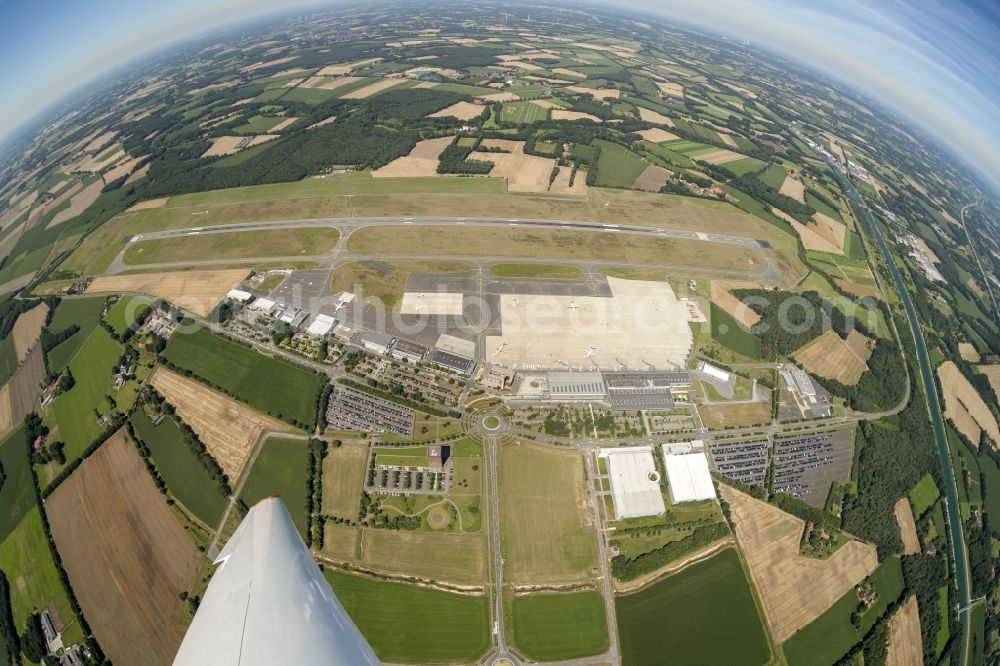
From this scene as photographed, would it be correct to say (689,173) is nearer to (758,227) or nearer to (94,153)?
(758,227)

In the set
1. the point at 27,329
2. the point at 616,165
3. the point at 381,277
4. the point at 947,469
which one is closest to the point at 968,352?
the point at 947,469

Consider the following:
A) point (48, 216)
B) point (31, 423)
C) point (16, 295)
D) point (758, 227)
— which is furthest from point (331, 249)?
point (758, 227)

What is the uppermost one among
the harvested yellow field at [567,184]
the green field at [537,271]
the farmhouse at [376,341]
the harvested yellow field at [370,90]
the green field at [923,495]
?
the harvested yellow field at [370,90]

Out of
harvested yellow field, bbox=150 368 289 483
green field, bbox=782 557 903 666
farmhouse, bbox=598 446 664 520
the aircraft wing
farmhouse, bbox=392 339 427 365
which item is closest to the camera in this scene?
the aircraft wing

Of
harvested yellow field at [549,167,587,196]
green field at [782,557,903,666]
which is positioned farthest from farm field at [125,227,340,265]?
green field at [782,557,903,666]

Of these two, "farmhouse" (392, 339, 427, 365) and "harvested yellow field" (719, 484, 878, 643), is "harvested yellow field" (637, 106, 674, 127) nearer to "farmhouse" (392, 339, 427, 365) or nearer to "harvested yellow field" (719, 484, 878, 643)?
"farmhouse" (392, 339, 427, 365)

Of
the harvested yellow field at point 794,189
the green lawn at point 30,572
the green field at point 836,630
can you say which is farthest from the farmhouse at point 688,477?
the harvested yellow field at point 794,189

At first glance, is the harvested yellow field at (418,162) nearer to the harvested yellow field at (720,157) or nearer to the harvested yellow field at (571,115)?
the harvested yellow field at (571,115)
